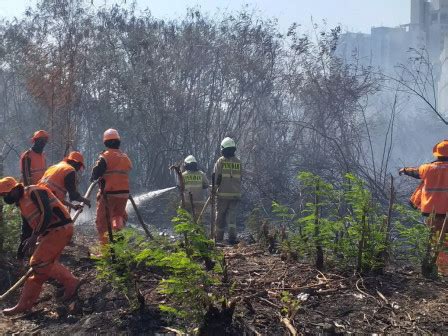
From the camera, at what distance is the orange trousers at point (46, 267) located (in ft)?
20.0

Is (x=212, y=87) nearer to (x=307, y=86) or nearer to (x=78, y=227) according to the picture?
(x=307, y=86)

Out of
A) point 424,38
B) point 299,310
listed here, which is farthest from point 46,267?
point 424,38

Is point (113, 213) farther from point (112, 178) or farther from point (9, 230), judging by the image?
point (9, 230)

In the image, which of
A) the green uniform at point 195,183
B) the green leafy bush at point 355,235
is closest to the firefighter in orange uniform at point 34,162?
the green uniform at point 195,183

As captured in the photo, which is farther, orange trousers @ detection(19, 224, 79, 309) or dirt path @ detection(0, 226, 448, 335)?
orange trousers @ detection(19, 224, 79, 309)

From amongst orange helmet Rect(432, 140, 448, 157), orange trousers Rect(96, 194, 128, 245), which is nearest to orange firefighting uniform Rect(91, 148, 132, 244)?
orange trousers Rect(96, 194, 128, 245)

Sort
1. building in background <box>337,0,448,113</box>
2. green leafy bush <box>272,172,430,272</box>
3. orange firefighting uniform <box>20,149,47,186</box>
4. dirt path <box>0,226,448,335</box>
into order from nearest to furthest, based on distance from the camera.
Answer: dirt path <box>0,226,448,335</box>
green leafy bush <box>272,172,430,272</box>
orange firefighting uniform <box>20,149,47,186</box>
building in background <box>337,0,448,113</box>

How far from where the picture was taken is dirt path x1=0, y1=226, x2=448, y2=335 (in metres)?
4.80

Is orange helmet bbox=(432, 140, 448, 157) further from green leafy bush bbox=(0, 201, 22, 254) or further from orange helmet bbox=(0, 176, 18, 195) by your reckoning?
green leafy bush bbox=(0, 201, 22, 254)

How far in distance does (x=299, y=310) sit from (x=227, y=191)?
16.4ft

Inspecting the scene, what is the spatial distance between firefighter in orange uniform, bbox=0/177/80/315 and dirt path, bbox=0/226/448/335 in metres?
0.20

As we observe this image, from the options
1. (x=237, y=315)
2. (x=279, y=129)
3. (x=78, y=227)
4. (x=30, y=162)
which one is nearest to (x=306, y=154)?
(x=279, y=129)

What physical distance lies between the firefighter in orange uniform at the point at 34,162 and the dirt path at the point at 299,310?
3.06m

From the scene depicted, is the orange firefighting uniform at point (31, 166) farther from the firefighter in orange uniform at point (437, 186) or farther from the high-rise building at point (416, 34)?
the high-rise building at point (416, 34)
